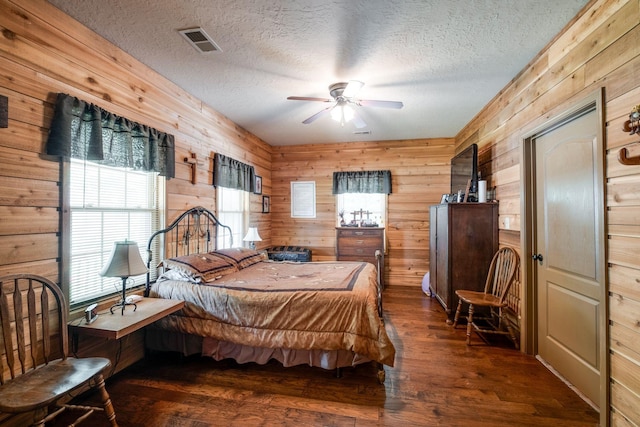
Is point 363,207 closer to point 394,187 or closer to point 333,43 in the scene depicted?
→ point 394,187

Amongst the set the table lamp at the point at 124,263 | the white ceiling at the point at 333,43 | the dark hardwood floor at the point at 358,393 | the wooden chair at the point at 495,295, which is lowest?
the dark hardwood floor at the point at 358,393

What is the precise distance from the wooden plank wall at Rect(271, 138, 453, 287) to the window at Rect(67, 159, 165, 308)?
3099 millimetres

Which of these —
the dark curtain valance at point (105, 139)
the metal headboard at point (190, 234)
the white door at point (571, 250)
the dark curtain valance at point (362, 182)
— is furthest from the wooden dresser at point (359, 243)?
the dark curtain valance at point (105, 139)

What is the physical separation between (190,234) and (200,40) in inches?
79.4

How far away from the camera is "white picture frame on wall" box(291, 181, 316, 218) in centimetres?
543

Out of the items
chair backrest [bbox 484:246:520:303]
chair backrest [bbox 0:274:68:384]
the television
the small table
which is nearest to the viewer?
chair backrest [bbox 0:274:68:384]

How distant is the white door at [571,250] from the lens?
1.90 meters

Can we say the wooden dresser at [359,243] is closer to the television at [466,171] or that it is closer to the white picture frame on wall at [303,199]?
the white picture frame on wall at [303,199]

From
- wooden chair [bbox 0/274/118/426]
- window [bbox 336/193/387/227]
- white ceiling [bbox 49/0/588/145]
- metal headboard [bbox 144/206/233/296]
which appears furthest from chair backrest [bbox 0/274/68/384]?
window [bbox 336/193/387/227]

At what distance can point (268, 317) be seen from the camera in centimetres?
225

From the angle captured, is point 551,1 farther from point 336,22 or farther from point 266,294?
point 266,294

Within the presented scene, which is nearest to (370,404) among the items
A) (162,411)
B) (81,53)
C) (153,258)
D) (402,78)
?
(162,411)

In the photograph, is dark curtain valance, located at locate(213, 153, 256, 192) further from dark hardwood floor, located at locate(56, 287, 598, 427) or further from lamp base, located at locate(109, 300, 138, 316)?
dark hardwood floor, located at locate(56, 287, 598, 427)

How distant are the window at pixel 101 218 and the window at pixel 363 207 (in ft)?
11.1
